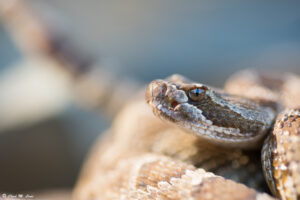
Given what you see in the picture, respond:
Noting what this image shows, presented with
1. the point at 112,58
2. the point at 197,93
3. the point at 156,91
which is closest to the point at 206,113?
the point at 197,93

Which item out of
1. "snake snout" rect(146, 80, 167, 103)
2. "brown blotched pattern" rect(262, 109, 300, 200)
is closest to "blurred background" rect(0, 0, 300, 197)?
"snake snout" rect(146, 80, 167, 103)

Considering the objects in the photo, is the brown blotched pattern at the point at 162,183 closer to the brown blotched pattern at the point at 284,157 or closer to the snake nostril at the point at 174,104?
the brown blotched pattern at the point at 284,157

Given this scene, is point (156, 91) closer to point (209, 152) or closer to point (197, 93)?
point (197, 93)

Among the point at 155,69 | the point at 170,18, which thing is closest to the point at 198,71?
the point at 155,69

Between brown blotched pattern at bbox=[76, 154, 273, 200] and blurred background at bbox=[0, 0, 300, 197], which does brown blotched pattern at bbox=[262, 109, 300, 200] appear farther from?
blurred background at bbox=[0, 0, 300, 197]

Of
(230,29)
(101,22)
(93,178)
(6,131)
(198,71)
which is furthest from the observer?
(101,22)

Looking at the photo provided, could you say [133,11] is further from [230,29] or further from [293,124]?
[293,124]

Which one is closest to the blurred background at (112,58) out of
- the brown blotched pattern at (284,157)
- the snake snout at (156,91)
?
the snake snout at (156,91)
